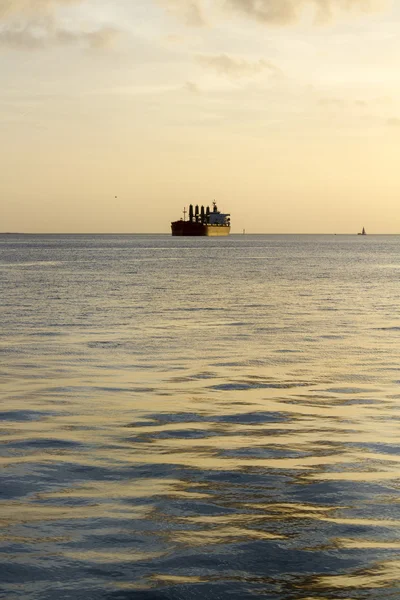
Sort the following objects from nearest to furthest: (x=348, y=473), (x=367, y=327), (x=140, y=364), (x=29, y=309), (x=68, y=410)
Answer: (x=348, y=473) → (x=68, y=410) → (x=140, y=364) → (x=367, y=327) → (x=29, y=309)

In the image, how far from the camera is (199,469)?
8.98 metres

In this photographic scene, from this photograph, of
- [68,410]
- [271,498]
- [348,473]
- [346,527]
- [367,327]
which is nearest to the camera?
[346,527]

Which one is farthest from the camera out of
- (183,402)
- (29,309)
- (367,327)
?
(29,309)

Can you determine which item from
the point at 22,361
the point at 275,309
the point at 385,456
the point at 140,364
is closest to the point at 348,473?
the point at 385,456

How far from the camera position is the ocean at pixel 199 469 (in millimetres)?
6102

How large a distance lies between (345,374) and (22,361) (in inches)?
261

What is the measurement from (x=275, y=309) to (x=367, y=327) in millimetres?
7696

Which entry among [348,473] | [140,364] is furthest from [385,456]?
[140,364]

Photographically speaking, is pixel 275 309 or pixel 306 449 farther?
pixel 275 309

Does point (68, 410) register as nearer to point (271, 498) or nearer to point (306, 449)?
point (306, 449)

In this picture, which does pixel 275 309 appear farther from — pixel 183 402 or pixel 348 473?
pixel 348 473

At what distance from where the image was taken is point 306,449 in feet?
32.5

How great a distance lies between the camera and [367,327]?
25578mm

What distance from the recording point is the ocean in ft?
20.0
